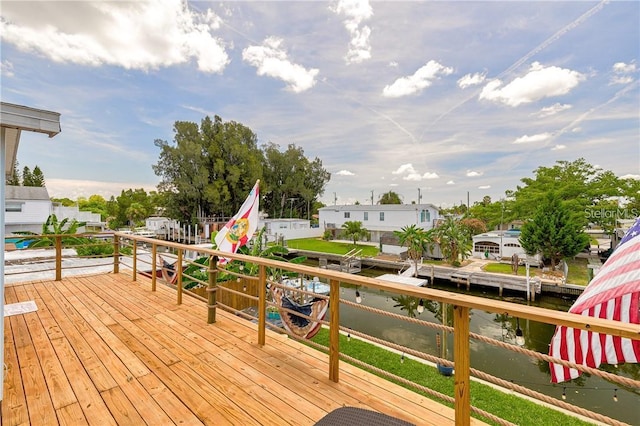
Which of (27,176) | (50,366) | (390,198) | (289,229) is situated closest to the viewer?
(50,366)

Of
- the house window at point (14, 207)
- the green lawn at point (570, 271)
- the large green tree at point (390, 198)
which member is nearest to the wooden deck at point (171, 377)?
the green lawn at point (570, 271)

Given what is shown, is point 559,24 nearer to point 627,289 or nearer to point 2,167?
point 627,289

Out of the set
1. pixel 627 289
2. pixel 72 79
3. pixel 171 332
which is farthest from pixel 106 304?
pixel 72 79

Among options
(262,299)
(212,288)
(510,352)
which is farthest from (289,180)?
(262,299)

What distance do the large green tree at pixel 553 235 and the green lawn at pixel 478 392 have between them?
15288 mm

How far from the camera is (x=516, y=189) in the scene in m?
31.2

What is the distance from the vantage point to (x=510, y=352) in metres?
10.8

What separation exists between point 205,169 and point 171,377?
31.8 metres

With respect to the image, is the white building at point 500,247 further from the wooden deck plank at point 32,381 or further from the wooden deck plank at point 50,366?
the wooden deck plank at point 32,381

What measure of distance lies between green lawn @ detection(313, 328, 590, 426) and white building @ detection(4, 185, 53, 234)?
27.8 meters

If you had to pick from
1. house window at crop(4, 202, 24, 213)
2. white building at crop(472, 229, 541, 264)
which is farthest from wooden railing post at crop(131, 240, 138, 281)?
house window at crop(4, 202, 24, 213)

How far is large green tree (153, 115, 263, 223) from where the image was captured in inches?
1230

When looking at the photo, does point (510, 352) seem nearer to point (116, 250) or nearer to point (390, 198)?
point (116, 250)

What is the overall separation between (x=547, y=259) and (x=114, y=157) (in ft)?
105
